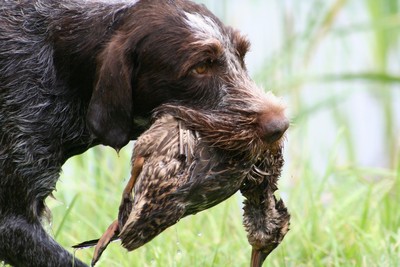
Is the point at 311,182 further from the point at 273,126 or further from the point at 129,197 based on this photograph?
the point at 129,197

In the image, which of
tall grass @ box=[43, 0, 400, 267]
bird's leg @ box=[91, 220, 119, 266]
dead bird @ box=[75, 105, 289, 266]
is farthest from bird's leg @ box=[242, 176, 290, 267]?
bird's leg @ box=[91, 220, 119, 266]

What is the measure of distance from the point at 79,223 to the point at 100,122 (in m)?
1.73

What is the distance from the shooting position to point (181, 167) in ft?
16.3

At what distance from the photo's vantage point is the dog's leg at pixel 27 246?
541 cm

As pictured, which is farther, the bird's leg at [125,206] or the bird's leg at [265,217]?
the bird's leg at [265,217]

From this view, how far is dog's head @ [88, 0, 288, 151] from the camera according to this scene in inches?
207

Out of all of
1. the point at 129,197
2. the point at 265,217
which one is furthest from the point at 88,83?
the point at 265,217

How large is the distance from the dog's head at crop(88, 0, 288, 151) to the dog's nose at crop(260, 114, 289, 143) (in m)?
0.15

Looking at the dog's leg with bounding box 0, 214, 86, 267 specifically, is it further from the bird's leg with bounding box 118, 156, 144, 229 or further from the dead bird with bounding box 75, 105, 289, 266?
the bird's leg with bounding box 118, 156, 144, 229

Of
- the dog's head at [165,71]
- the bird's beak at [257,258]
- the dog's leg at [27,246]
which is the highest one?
the dog's head at [165,71]

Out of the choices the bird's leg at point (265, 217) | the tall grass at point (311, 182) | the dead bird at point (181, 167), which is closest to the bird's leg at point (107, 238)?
the dead bird at point (181, 167)

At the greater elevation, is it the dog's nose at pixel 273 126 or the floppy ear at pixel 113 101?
the dog's nose at pixel 273 126

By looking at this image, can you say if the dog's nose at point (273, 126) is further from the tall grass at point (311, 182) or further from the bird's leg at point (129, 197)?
the tall grass at point (311, 182)

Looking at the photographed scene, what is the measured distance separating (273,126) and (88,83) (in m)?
1.02
